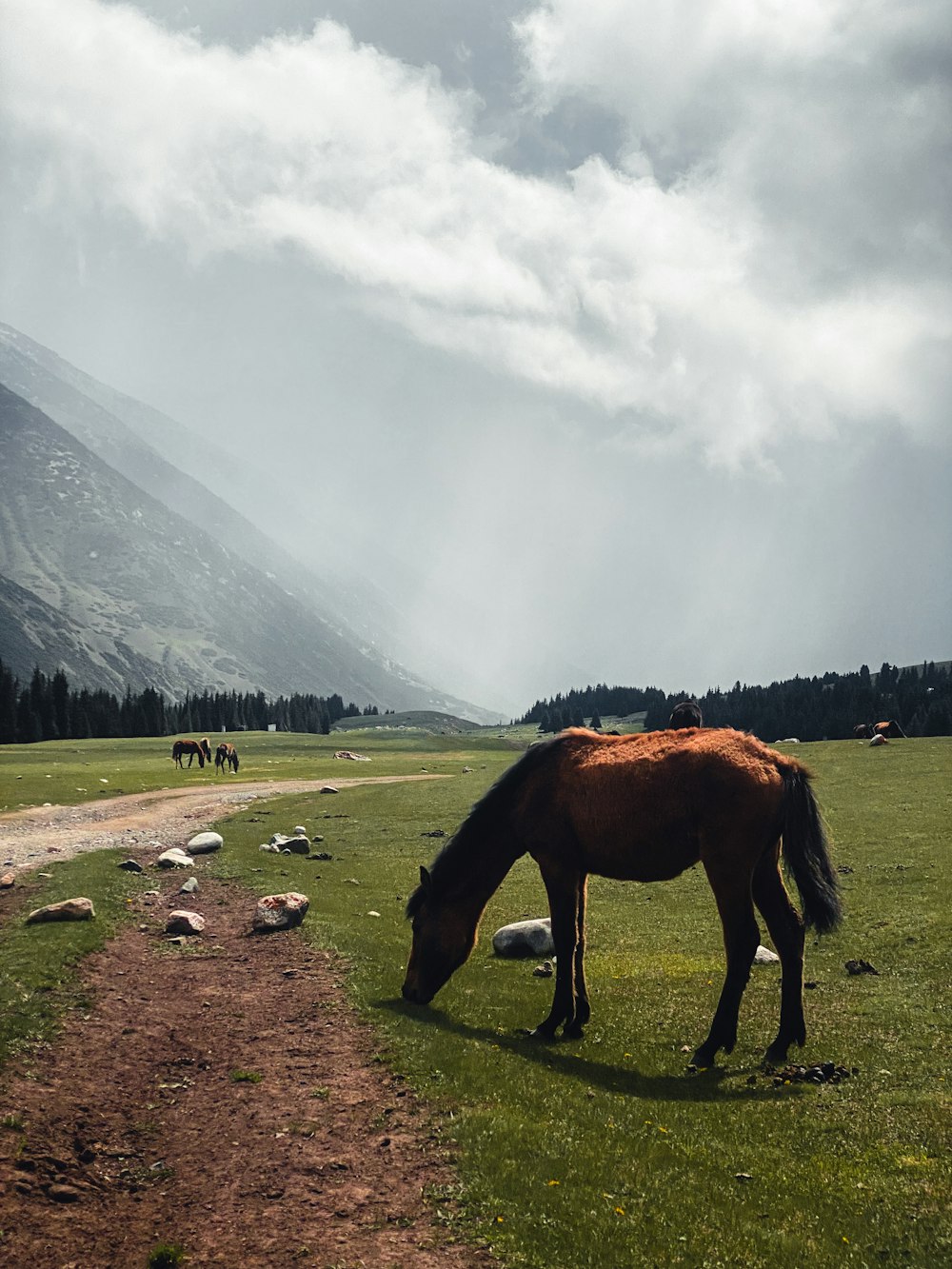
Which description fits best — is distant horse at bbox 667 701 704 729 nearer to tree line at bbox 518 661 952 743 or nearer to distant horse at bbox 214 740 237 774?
distant horse at bbox 214 740 237 774

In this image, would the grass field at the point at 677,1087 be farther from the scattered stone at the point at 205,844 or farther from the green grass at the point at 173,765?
the green grass at the point at 173,765

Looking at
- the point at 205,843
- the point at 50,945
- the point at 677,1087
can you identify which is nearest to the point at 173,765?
the point at 205,843

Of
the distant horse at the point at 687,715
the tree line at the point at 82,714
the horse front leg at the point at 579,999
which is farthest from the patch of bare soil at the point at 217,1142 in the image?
the tree line at the point at 82,714

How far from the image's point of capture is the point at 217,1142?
9.19 metres

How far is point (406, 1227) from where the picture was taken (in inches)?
291

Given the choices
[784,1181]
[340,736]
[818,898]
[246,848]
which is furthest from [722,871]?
[340,736]

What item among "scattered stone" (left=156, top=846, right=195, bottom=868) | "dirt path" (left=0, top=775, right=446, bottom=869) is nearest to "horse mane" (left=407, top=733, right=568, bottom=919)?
"scattered stone" (left=156, top=846, right=195, bottom=868)

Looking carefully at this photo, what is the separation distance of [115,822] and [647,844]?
114 ft

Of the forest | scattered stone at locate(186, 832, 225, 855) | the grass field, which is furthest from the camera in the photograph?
the forest

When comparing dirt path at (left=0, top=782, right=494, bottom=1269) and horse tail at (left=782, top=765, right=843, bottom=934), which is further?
horse tail at (left=782, top=765, right=843, bottom=934)

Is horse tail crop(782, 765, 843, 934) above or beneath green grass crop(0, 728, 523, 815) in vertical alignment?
above

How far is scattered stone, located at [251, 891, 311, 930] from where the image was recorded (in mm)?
19844

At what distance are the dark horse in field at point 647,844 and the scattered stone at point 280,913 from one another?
684 cm

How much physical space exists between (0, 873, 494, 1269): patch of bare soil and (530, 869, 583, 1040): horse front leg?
310 centimetres
